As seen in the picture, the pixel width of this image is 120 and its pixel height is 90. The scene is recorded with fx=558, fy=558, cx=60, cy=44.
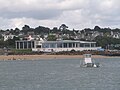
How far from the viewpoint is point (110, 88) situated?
75.2 meters

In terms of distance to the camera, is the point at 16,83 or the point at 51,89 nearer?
the point at 51,89

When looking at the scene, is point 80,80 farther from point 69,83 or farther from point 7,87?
point 7,87

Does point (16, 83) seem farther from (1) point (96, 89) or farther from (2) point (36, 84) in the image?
(1) point (96, 89)

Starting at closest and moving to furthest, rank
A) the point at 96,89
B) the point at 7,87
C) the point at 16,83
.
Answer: the point at 96,89
the point at 7,87
the point at 16,83

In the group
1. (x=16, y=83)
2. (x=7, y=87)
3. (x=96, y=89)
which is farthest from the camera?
(x=16, y=83)

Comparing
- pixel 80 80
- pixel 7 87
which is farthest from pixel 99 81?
pixel 7 87

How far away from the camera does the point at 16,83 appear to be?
84938 millimetres

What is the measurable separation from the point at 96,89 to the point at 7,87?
43.3ft

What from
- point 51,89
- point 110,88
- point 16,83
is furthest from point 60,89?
point 16,83

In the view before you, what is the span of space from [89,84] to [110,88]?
7189 millimetres

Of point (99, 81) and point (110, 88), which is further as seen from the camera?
point (99, 81)

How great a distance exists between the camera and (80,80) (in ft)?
293

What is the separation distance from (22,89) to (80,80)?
16191mm

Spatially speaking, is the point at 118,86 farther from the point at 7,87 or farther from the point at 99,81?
the point at 7,87
